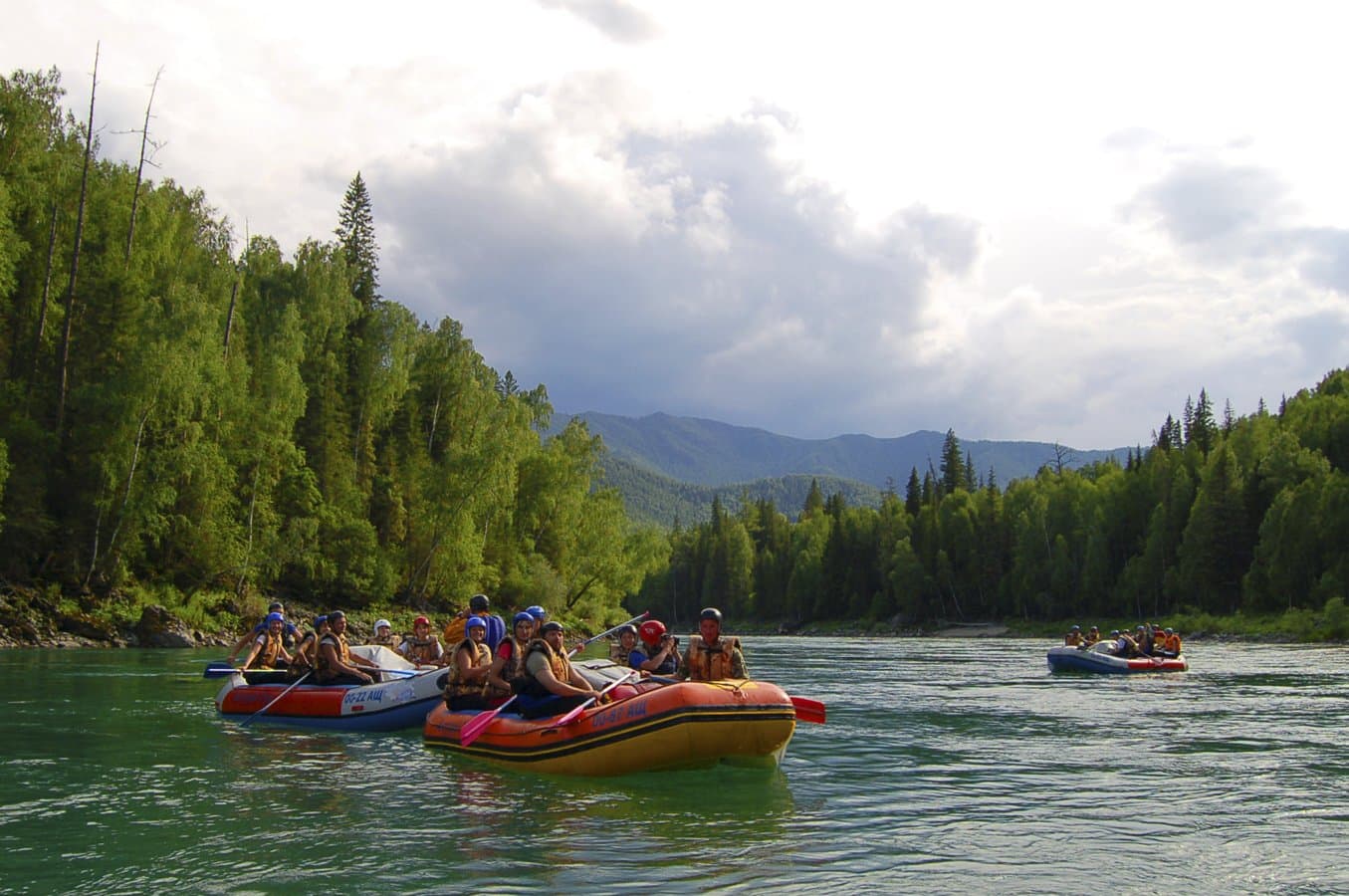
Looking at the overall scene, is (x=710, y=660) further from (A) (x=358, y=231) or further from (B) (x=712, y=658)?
(A) (x=358, y=231)

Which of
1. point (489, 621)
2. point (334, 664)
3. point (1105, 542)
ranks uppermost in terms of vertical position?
point (1105, 542)

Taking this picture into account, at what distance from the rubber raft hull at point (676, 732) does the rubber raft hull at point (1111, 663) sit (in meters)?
25.3

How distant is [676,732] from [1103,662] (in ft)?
89.0

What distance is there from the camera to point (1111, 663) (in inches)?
1388

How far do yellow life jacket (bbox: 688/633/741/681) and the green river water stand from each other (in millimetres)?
1175

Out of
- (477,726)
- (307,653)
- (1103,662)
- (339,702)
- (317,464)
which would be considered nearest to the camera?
(477,726)

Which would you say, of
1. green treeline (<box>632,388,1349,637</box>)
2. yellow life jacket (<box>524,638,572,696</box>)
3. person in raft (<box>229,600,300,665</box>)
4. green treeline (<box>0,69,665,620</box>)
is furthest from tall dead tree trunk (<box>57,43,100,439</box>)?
green treeline (<box>632,388,1349,637</box>)

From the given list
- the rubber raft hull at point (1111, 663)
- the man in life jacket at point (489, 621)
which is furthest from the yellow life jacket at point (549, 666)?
the rubber raft hull at point (1111, 663)

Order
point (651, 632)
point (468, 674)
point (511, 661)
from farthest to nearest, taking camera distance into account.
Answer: point (651, 632), point (468, 674), point (511, 661)

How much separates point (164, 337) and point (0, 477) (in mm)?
7465

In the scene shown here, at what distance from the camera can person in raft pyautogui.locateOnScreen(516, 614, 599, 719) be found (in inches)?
561

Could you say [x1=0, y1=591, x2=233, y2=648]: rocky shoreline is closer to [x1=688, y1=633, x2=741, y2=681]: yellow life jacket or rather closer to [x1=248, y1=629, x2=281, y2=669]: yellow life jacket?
[x1=248, y1=629, x2=281, y2=669]: yellow life jacket

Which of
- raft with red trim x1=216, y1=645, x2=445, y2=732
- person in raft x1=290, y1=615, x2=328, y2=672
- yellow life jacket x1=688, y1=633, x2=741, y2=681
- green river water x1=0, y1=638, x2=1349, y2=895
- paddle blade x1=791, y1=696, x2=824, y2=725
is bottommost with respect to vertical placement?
green river water x1=0, y1=638, x2=1349, y2=895

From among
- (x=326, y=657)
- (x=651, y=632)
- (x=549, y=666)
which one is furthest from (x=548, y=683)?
(x=326, y=657)
